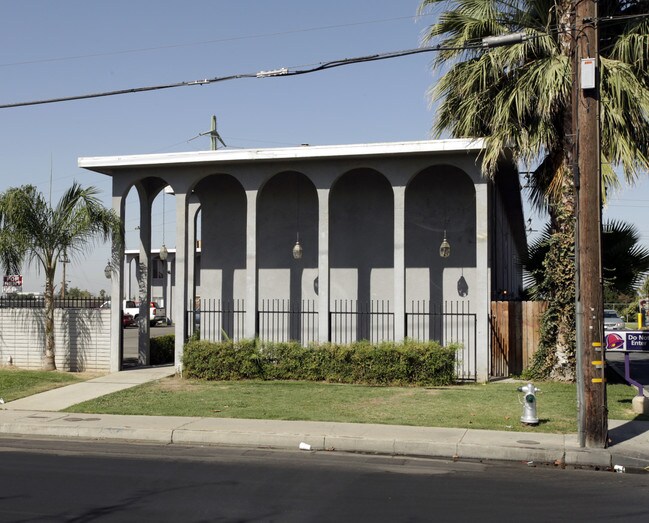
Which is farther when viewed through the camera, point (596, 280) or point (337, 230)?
point (337, 230)

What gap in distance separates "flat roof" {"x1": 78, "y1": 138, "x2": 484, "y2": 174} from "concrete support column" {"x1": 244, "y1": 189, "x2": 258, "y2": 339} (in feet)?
3.35

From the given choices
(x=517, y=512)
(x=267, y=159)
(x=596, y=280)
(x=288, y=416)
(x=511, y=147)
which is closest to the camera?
(x=517, y=512)

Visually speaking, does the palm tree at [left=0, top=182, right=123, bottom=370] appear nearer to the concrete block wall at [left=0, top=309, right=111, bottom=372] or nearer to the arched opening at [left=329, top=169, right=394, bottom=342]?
the concrete block wall at [left=0, top=309, right=111, bottom=372]

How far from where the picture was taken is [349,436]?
480 inches

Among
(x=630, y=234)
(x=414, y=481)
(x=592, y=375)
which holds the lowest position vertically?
(x=414, y=481)

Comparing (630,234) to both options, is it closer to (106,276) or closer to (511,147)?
(511,147)

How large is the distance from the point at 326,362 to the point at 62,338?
7.35m

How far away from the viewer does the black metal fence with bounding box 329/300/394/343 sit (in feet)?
67.1

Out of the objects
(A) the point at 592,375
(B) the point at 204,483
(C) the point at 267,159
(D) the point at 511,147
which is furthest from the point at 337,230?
(B) the point at 204,483

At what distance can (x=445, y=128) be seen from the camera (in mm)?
Result: 19938

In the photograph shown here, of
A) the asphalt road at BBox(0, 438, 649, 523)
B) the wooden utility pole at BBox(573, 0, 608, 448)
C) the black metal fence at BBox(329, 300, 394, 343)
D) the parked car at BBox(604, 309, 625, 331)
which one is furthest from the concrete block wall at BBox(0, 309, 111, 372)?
the parked car at BBox(604, 309, 625, 331)

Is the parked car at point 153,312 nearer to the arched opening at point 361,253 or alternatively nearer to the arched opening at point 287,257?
the arched opening at point 287,257

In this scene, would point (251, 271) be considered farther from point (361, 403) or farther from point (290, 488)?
point (290, 488)

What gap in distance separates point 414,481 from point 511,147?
968cm
